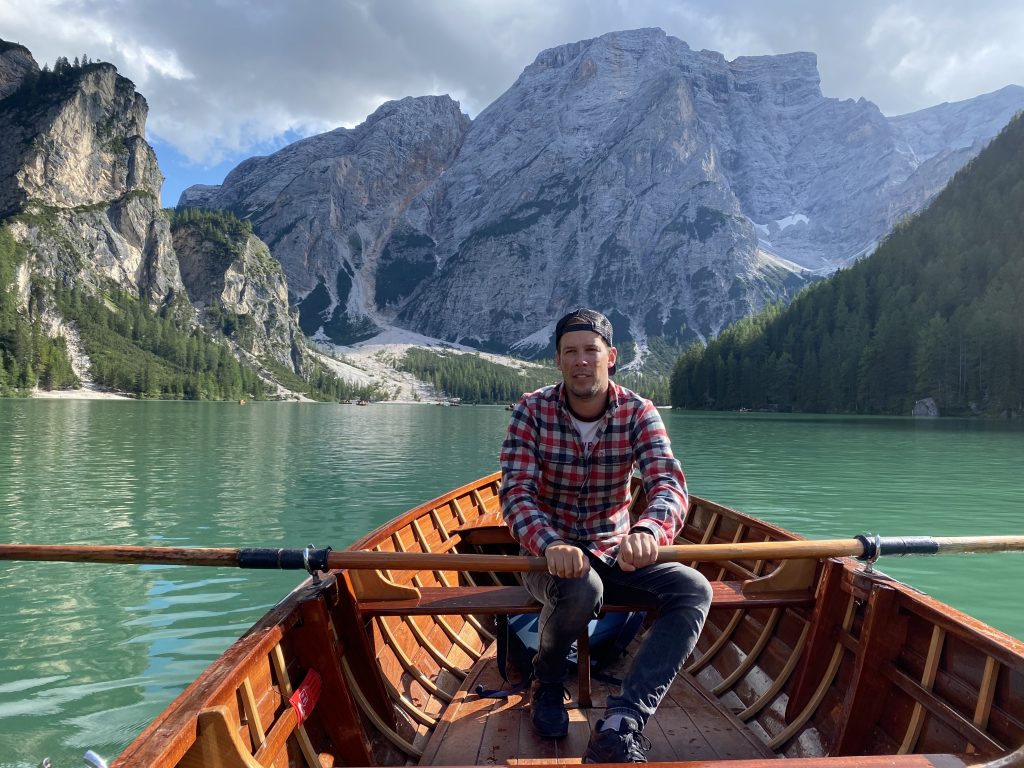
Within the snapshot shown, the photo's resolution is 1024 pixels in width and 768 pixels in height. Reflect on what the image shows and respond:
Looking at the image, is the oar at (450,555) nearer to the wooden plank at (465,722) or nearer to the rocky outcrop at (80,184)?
the wooden plank at (465,722)

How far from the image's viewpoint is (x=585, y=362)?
5.11m

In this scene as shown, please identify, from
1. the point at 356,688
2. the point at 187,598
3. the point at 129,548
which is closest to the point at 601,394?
the point at 356,688

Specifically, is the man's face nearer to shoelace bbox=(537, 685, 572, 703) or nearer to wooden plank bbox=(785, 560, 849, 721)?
shoelace bbox=(537, 685, 572, 703)

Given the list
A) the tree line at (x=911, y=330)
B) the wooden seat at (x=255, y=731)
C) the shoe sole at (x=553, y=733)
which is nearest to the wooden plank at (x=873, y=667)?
the shoe sole at (x=553, y=733)

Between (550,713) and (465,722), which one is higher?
(550,713)

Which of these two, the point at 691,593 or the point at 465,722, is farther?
the point at 465,722

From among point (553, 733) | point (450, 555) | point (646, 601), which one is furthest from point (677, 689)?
point (450, 555)

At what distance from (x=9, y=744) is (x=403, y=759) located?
15.4 feet

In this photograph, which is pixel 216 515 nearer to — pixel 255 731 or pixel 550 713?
pixel 550 713

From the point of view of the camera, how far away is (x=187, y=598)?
37.9 feet

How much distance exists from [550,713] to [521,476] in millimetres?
2038

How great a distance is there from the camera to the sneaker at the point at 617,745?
4.23 m

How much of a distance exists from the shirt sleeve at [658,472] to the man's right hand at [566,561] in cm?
72

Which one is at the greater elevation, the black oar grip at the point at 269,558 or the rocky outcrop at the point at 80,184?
the rocky outcrop at the point at 80,184
